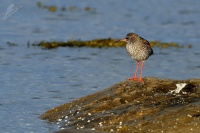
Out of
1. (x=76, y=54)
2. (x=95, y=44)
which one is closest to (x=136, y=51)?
(x=76, y=54)

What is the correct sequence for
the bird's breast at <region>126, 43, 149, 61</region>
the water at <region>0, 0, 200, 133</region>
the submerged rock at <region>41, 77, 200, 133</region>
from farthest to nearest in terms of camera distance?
the water at <region>0, 0, 200, 133</region>, the bird's breast at <region>126, 43, 149, 61</region>, the submerged rock at <region>41, 77, 200, 133</region>

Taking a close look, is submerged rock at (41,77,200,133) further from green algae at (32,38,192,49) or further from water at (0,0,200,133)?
green algae at (32,38,192,49)

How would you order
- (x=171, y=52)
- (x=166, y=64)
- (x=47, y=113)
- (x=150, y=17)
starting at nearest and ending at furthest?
1. (x=47, y=113)
2. (x=166, y=64)
3. (x=171, y=52)
4. (x=150, y=17)

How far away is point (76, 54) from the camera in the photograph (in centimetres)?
2775

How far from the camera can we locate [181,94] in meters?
15.5

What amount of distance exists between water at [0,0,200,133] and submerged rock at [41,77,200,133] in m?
0.80

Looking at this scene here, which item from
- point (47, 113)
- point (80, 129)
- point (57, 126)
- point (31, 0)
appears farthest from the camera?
point (31, 0)

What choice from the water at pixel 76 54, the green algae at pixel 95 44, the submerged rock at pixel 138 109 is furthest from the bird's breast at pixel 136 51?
the green algae at pixel 95 44

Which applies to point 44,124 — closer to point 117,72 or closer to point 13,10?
point 117,72

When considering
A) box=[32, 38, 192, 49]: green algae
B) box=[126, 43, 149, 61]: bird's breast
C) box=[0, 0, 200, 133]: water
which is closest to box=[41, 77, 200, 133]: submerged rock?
box=[0, 0, 200, 133]: water

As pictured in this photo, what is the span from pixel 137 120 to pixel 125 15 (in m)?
25.8

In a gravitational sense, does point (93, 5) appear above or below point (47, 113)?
above

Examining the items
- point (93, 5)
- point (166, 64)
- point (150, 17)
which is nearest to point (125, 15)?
point (150, 17)

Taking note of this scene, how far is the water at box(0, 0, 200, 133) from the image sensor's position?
19203 millimetres
